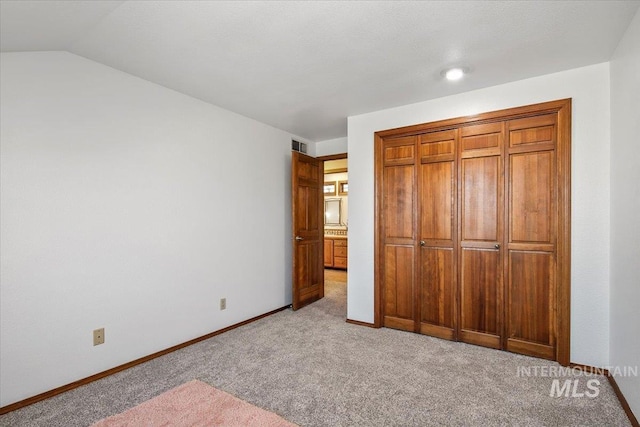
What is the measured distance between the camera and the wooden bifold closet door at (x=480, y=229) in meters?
2.62

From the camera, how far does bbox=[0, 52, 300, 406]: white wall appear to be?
2035 mm

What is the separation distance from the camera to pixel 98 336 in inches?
93.8

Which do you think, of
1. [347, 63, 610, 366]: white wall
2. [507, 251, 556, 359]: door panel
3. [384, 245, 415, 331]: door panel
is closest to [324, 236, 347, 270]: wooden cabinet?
[384, 245, 415, 331]: door panel

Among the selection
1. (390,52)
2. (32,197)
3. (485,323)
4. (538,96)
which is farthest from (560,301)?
(32,197)

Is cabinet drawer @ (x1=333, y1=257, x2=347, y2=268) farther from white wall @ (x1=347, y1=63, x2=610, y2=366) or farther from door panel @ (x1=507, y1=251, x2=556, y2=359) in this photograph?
white wall @ (x1=347, y1=63, x2=610, y2=366)

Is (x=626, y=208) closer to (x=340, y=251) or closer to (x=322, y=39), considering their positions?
(x=322, y=39)

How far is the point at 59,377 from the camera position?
2.18 m

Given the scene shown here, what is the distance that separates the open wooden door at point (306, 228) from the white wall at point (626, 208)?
3102 mm

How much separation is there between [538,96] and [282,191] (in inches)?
118

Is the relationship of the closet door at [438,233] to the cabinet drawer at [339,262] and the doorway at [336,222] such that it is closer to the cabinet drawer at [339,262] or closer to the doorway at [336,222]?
the doorway at [336,222]

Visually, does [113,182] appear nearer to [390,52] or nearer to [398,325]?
[390,52]

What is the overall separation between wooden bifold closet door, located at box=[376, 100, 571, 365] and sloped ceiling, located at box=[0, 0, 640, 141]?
22.1 inches

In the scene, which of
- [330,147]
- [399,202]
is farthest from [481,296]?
[330,147]

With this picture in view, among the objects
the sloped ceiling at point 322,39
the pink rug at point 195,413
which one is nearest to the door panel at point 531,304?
the sloped ceiling at point 322,39
